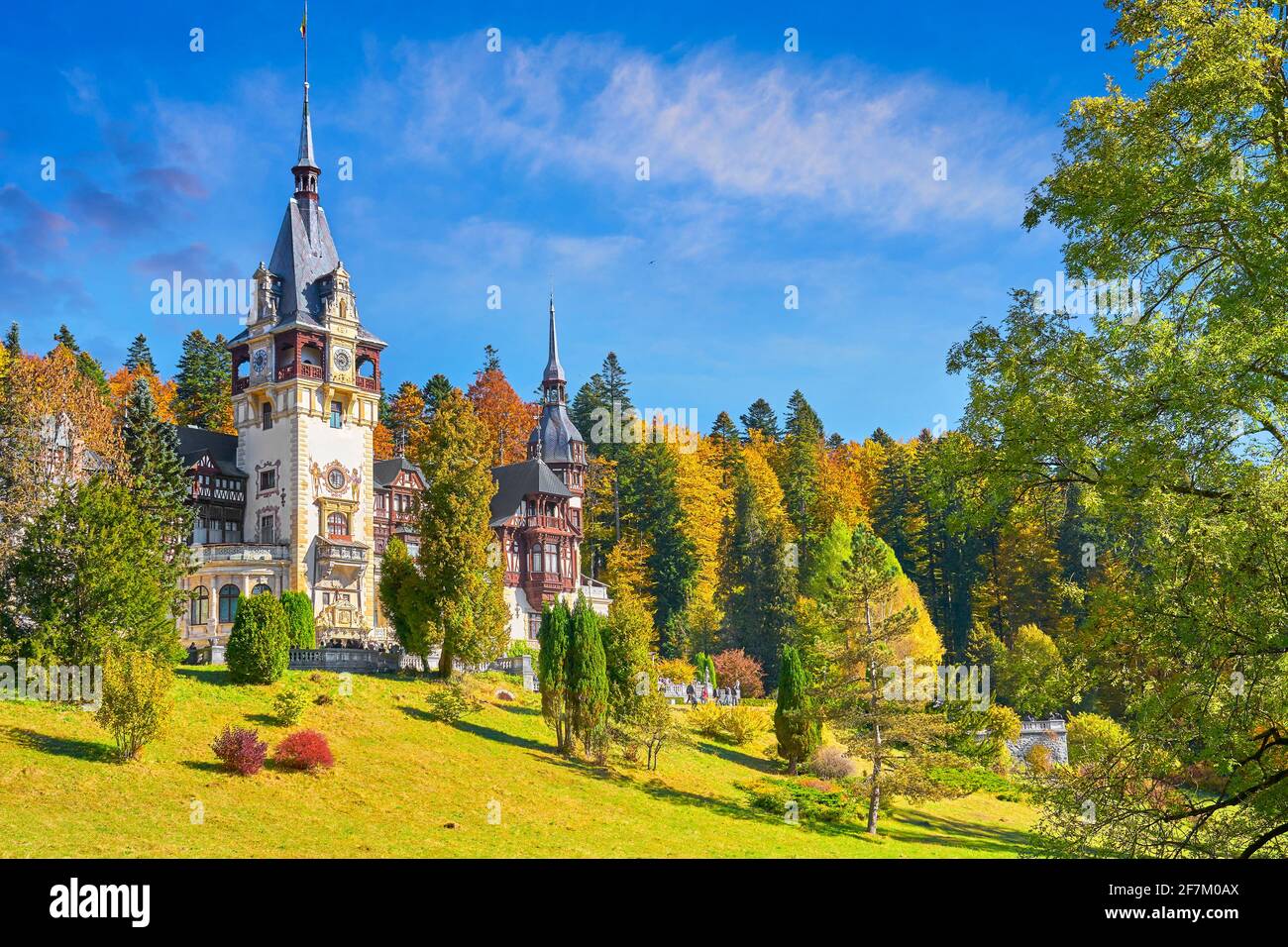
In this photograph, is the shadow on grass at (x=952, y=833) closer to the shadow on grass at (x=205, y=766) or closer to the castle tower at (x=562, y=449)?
the shadow on grass at (x=205, y=766)

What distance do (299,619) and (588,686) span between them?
13.6 m

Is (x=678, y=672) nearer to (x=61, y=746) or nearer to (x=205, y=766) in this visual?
(x=205, y=766)

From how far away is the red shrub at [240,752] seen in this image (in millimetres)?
28766

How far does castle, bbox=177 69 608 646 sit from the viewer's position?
192 feet

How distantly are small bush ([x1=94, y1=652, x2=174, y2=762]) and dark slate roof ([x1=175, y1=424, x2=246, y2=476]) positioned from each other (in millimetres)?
34393

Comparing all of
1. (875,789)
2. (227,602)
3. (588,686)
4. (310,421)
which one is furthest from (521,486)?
(875,789)

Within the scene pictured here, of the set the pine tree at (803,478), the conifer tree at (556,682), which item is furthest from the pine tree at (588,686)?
the pine tree at (803,478)

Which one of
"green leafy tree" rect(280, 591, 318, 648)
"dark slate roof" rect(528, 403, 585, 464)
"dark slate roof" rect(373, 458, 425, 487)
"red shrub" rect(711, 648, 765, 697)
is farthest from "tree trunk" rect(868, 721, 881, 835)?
"dark slate roof" rect(528, 403, 585, 464)

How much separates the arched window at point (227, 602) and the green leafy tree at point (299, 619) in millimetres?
12369

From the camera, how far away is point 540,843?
1069 inches

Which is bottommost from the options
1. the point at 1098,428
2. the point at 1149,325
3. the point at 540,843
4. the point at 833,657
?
the point at 540,843
